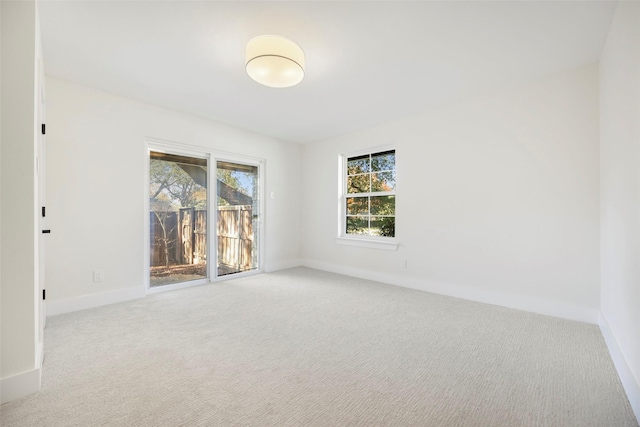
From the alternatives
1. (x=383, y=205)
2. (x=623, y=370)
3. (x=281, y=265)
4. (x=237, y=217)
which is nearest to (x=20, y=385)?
(x=237, y=217)

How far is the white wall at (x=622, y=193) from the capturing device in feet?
5.09

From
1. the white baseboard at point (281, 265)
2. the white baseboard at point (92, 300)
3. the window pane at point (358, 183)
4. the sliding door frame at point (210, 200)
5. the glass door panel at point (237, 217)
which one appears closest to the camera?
the white baseboard at point (92, 300)

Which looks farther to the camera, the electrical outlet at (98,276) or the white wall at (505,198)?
the electrical outlet at (98,276)

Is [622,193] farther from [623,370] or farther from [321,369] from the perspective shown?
[321,369]

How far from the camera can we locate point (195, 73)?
8.86 feet

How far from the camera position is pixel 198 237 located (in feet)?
13.2

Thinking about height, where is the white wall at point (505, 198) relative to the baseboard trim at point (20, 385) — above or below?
above

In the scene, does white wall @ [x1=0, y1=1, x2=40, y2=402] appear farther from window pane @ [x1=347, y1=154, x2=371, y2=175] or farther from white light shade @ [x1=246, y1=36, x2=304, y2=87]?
window pane @ [x1=347, y1=154, x2=371, y2=175]

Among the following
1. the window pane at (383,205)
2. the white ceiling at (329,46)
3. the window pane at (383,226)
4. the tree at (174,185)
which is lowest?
the window pane at (383,226)

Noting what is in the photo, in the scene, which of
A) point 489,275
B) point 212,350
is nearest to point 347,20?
point 212,350

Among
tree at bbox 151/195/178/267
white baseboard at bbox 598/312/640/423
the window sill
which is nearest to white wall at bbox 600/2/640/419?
white baseboard at bbox 598/312/640/423

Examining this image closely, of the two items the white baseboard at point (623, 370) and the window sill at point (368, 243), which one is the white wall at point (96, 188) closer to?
the window sill at point (368, 243)

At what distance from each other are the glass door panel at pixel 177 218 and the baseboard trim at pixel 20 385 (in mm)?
2075

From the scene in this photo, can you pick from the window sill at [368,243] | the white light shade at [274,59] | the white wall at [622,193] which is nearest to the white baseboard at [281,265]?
the window sill at [368,243]
